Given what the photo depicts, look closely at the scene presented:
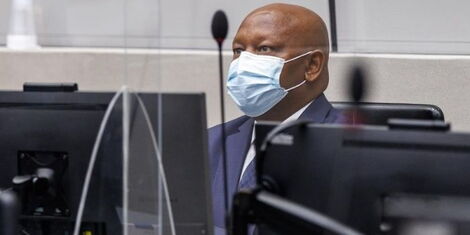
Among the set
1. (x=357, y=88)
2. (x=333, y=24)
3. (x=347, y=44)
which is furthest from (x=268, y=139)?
(x=347, y=44)

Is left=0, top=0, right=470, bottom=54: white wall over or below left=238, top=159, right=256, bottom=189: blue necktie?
over

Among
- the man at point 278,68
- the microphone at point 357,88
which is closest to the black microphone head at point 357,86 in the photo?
the microphone at point 357,88

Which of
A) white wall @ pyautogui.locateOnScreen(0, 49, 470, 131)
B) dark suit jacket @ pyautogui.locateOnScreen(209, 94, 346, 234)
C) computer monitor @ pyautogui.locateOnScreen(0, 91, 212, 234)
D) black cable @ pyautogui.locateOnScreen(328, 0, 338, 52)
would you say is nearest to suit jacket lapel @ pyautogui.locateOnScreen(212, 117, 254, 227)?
dark suit jacket @ pyautogui.locateOnScreen(209, 94, 346, 234)

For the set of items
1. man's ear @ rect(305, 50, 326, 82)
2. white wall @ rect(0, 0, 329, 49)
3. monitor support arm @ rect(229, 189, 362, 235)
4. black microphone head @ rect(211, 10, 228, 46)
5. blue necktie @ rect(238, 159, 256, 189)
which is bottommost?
blue necktie @ rect(238, 159, 256, 189)

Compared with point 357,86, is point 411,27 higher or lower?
higher

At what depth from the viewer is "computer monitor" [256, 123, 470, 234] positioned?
1.48m

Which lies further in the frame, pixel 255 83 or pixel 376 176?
pixel 255 83

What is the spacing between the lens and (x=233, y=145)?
7.85 ft

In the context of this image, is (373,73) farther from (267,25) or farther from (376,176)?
(376,176)

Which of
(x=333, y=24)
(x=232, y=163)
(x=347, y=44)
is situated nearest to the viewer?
(x=232, y=163)

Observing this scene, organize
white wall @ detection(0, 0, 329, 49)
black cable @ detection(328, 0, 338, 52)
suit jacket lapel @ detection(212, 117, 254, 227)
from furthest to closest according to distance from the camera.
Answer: black cable @ detection(328, 0, 338, 52) → white wall @ detection(0, 0, 329, 49) → suit jacket lapel @ detection(212, 117, 254, 227)

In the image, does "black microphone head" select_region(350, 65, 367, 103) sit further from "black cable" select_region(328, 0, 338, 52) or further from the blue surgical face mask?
"black cable" select_region(328, 0, 338, 52)

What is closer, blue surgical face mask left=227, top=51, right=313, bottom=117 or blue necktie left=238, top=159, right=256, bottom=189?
blue necktie left=238, top=159, right=256, bottom=189

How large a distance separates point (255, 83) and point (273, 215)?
1.05 meters
